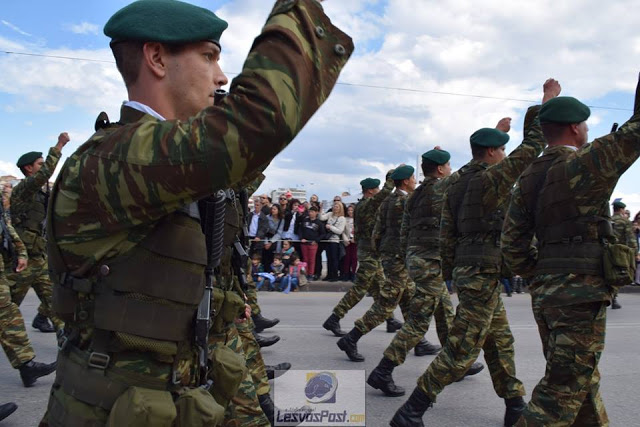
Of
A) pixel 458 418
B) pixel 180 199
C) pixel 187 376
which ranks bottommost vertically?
pixel 458 418

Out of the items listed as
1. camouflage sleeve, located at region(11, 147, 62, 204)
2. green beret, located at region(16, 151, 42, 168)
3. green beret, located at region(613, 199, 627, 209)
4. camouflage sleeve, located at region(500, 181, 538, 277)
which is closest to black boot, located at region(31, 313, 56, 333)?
camouflage sleeve, located at region(11, 147, 62, 204)

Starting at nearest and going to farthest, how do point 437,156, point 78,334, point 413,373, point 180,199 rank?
point 180,199, point 78,334, point 413,373, point 437,156

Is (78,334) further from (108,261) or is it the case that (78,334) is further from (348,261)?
(348,261)

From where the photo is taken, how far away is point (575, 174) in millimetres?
3258

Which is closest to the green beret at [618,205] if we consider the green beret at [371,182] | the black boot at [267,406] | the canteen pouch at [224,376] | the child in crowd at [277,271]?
the green beret at [371,182]

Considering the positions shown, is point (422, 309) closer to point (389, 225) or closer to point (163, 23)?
point (389, 225)

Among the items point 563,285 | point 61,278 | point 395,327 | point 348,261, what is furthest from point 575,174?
point 348,261

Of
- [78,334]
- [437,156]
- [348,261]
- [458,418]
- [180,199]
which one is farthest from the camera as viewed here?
[348,261]

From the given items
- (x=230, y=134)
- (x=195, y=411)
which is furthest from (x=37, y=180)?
(x=230, y=134)

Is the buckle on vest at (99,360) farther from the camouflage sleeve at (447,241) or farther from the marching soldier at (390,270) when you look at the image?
the marching soldier at (390,270)

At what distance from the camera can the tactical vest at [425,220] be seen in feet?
19.7

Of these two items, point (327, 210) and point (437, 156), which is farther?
point (327, 210)

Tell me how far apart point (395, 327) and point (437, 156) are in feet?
9.08

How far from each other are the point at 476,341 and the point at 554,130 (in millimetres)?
1559
